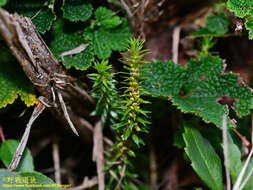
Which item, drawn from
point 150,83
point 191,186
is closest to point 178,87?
point 150,83

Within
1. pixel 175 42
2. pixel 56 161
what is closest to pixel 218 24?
pixel 175 42

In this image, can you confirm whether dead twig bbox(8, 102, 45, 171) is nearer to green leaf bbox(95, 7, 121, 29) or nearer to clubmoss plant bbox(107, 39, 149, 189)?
clubmoss plant bbox(107, 39, 149, 189)

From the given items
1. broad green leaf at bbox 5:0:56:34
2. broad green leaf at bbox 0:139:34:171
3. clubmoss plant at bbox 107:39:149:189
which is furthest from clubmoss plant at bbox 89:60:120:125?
broad green leaf at bbox 0:139:34:171

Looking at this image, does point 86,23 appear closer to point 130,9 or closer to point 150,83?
point 130,9

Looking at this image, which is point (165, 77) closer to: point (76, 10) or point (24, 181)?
point (76, 10)

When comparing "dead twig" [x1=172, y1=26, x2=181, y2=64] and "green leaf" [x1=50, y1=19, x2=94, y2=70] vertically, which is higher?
"dead twig" [x1=172, y1=26, x2=181, y2=64]

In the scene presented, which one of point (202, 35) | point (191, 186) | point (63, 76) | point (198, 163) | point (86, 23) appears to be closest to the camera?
point (198, 163)

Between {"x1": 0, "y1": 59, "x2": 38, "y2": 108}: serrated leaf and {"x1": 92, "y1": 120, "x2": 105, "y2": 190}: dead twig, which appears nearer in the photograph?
{"x1": 0, "y1": 59, "x2": 38, "y2": 108}: serrated leaf
